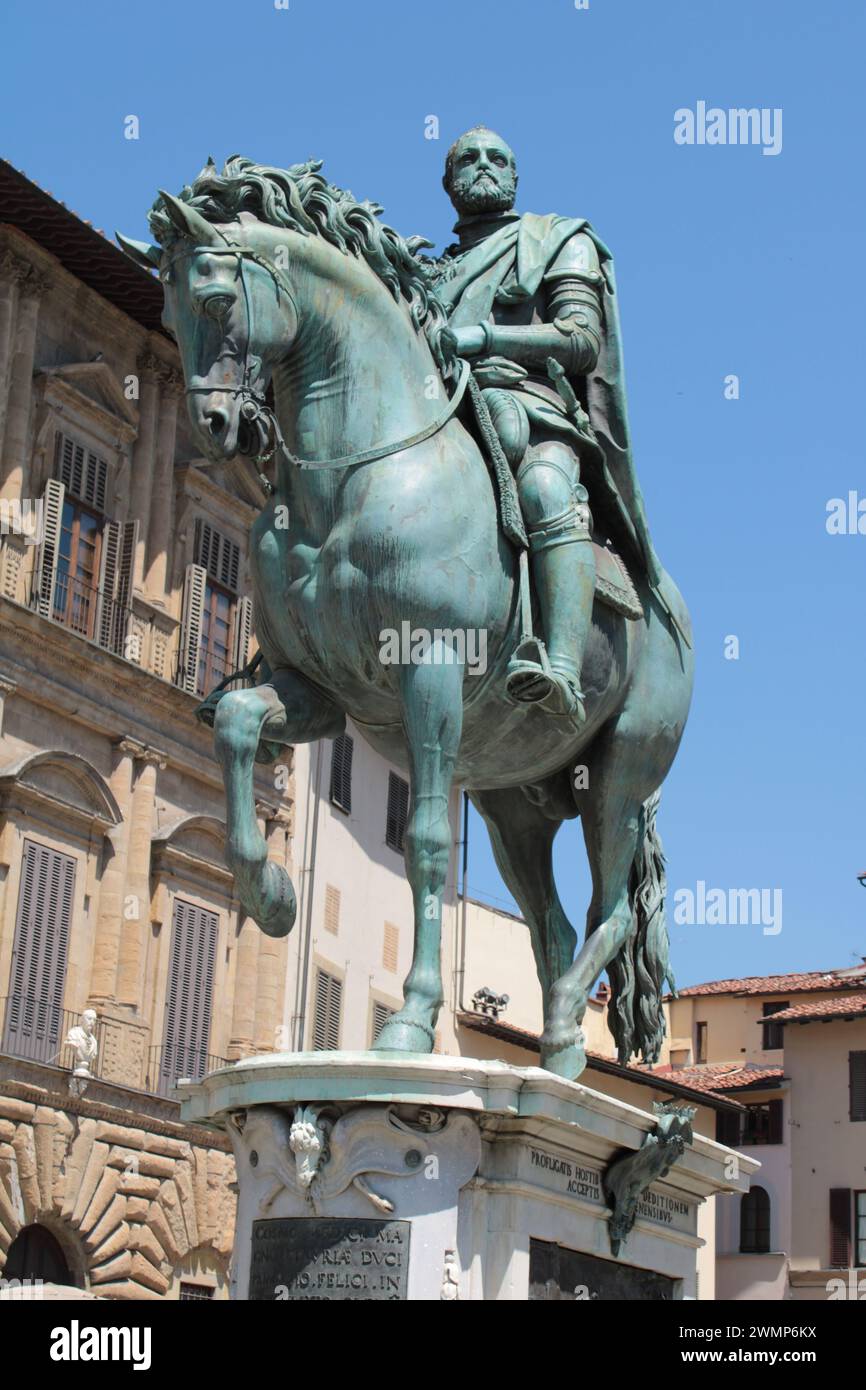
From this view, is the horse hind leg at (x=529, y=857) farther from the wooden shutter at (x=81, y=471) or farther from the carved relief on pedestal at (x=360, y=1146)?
the wooden shutter at (x=81, y=471)

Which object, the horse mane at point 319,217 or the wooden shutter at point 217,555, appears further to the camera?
the wooden shutter at point 217,555

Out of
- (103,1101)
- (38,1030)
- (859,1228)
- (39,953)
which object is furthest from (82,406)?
(859,1228)

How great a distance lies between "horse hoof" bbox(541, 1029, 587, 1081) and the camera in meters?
7.49

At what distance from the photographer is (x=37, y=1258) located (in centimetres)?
A: 2669

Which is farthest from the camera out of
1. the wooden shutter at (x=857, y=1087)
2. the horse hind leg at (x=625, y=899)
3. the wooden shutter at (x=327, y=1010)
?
the wooden shutter at (x=857, y=1087)

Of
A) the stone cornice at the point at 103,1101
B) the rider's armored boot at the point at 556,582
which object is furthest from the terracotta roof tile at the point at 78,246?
the rider's armored boot at the point at 556,582

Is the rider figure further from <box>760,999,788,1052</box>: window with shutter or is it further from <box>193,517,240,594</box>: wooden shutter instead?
<box>760,999,788,1052</box>: window with shutter

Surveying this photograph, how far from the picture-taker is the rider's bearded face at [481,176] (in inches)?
328

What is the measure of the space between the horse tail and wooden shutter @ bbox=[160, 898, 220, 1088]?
69.8 feet

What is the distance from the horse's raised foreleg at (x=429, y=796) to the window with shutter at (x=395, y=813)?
92.4 feet

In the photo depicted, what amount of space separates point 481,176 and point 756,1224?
40106 millimetres

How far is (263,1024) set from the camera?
3106cm

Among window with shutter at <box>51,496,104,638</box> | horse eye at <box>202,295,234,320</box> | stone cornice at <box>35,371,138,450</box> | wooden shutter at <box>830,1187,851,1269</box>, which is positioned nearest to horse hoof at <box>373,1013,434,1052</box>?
horse eye at <box>202,295,234,320</box>

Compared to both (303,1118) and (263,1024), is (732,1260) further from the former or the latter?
(303,1118)
